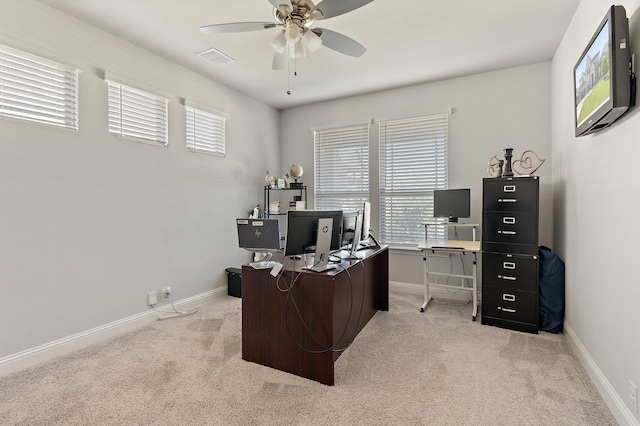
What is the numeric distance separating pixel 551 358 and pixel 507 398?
2.71 feet

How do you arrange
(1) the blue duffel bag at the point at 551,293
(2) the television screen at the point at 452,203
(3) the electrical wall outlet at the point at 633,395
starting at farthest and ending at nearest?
(2) the television screen at the point at 452,203
(1) the blue duffel bag at the point at 551,293
(3) the electrical wall outlet at the point at 633,395

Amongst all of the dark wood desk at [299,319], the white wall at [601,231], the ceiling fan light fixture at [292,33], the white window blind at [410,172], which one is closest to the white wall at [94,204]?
the dark wood desk at [299,319]

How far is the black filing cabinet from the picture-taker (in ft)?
9.85

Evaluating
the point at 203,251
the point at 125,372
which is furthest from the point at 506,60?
the point at 125,372

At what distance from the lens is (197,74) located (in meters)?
3.85

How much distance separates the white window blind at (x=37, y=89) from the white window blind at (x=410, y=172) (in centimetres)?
357

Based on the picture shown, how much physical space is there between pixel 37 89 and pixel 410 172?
402cm

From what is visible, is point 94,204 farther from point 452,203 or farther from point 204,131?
point 452,203

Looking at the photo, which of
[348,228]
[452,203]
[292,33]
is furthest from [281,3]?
[452,203]

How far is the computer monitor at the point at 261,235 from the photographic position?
258cm

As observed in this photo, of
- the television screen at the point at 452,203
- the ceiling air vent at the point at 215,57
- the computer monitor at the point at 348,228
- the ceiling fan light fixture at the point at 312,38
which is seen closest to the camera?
the ceiling fan light fixture at the point at 312,38

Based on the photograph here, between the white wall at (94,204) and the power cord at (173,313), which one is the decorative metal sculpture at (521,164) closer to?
the white wall at (94,204)

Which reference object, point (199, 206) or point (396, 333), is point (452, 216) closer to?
point (396, 333)

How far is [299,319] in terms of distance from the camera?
2.30 meters
